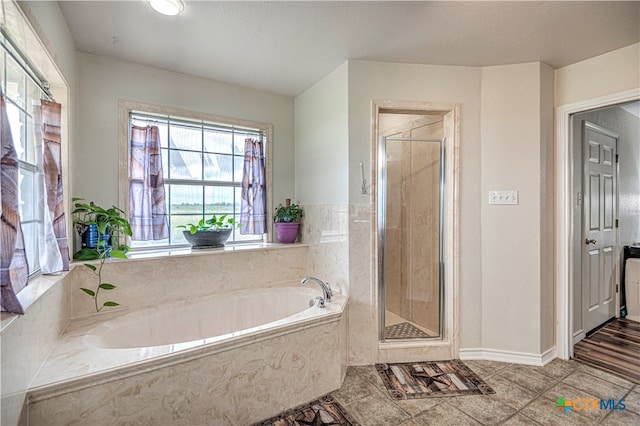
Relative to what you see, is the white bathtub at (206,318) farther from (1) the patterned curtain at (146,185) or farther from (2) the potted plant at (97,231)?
(1) the patterned curtain at (146,185)

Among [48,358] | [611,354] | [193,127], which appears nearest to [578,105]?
[611,354]

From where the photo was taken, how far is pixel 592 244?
2.86m

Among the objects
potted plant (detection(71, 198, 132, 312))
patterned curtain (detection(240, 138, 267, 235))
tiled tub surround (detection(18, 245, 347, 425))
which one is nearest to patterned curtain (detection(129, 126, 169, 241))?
potted plant (detection(71, 198, 132, 312))

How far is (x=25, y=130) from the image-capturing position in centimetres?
152

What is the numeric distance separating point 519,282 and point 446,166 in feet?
3.62

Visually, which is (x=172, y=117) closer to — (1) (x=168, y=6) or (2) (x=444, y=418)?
(1) (x=168, y=6)

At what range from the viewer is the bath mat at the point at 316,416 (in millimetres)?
1681

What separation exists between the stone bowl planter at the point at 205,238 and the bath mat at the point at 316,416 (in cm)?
143

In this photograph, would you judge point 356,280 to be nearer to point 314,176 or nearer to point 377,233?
point 377,233

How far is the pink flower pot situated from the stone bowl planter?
21.5 inches

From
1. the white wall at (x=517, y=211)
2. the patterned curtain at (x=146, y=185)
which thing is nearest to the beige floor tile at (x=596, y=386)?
the white wall at (x=517, y=211)

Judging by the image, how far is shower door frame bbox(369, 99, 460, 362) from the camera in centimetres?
232

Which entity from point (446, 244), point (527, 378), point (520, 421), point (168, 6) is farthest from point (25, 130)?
point (527, 378)

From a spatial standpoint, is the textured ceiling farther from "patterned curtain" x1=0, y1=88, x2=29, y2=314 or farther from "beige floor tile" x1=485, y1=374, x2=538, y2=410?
"beige floor tile" x1=485, y1=374, x2=538, y2=410
